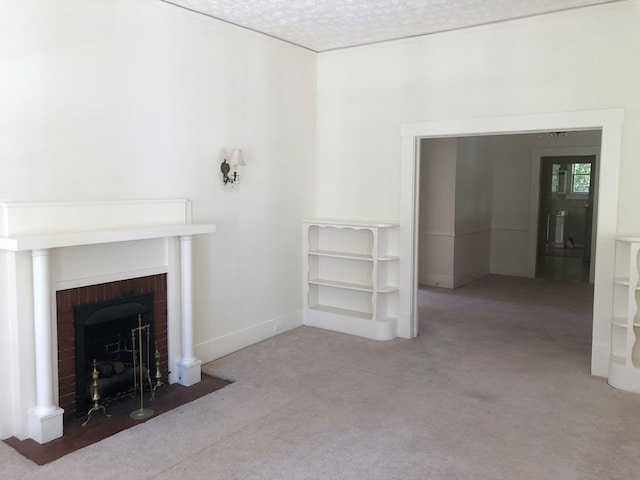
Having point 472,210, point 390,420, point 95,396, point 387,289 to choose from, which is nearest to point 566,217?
point 472,210

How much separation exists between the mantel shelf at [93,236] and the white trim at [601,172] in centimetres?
209

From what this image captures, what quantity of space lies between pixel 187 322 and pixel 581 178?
939cm

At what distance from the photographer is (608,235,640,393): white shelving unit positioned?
157 inches

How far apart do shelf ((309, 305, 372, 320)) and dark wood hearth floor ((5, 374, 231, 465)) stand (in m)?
1.75

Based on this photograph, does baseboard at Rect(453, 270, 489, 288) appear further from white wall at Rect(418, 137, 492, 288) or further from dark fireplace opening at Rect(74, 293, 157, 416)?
dark fireplace opening at Rect(74, 293, 157, 416)

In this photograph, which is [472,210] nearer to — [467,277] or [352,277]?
[467,277]

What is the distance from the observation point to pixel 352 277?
5750mm

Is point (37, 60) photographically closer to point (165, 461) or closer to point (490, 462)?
point (165, 461)

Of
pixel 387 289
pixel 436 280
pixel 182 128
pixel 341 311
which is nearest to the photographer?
pixel 182 128

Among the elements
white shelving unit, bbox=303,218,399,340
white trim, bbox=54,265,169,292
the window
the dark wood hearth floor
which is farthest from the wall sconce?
the window

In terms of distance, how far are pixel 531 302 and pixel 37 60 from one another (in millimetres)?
6123

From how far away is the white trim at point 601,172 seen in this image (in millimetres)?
4207

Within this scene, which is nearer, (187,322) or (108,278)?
(108,278)

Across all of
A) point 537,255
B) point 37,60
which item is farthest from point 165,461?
point 537,255
